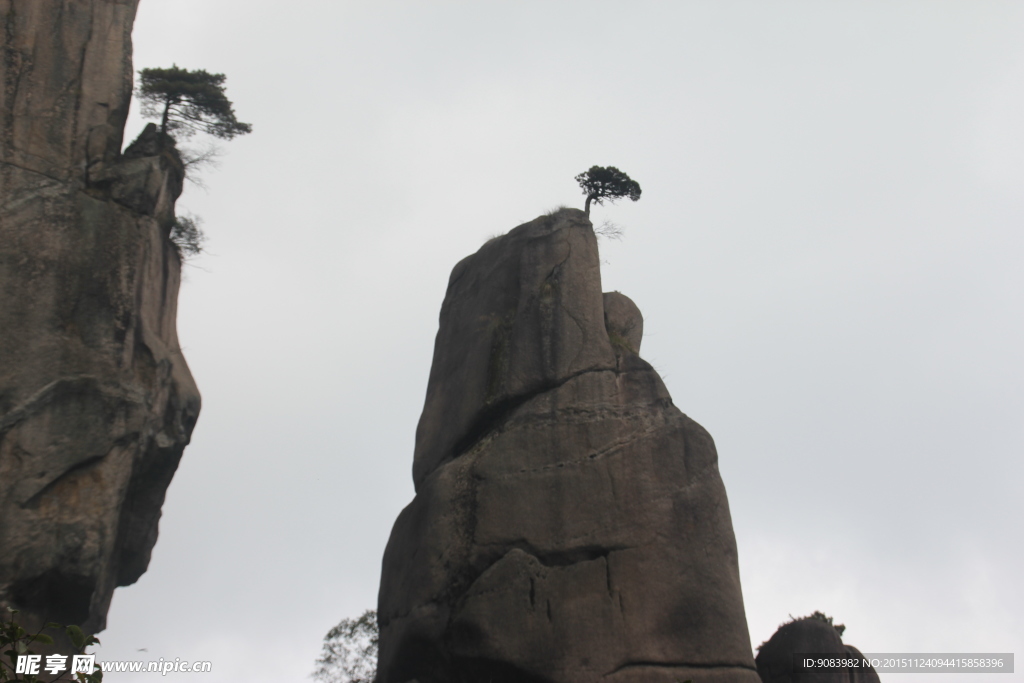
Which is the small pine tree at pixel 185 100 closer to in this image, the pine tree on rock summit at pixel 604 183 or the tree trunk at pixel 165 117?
the tree trunk at pixel 165 117

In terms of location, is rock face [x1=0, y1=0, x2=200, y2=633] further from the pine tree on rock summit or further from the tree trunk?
the pine tree on rock summit

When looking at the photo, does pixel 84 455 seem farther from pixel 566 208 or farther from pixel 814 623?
pixel 814 623

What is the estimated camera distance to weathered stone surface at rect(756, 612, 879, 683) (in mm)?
21312

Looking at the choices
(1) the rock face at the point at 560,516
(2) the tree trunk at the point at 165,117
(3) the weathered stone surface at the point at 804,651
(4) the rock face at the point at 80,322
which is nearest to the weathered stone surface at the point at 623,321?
(1) the rock face at the point at 560,516

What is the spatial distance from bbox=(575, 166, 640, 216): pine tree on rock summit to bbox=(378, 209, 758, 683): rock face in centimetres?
403

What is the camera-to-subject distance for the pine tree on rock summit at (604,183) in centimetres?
2709

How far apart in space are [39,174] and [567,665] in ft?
57.4

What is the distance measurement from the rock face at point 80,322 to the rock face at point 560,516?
655 centimetres

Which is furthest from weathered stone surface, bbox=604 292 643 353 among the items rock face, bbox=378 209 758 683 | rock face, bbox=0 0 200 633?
rock face, bbox=0 0 200 633

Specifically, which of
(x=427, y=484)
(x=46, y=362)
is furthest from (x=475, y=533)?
(x=46, y=362)

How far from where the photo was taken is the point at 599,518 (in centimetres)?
1866

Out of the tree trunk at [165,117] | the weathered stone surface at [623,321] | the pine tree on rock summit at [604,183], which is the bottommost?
the weathered stone surface at [623,321]

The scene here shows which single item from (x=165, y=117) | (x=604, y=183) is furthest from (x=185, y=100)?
(x=604, y=183)

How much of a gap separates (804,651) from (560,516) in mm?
6855
